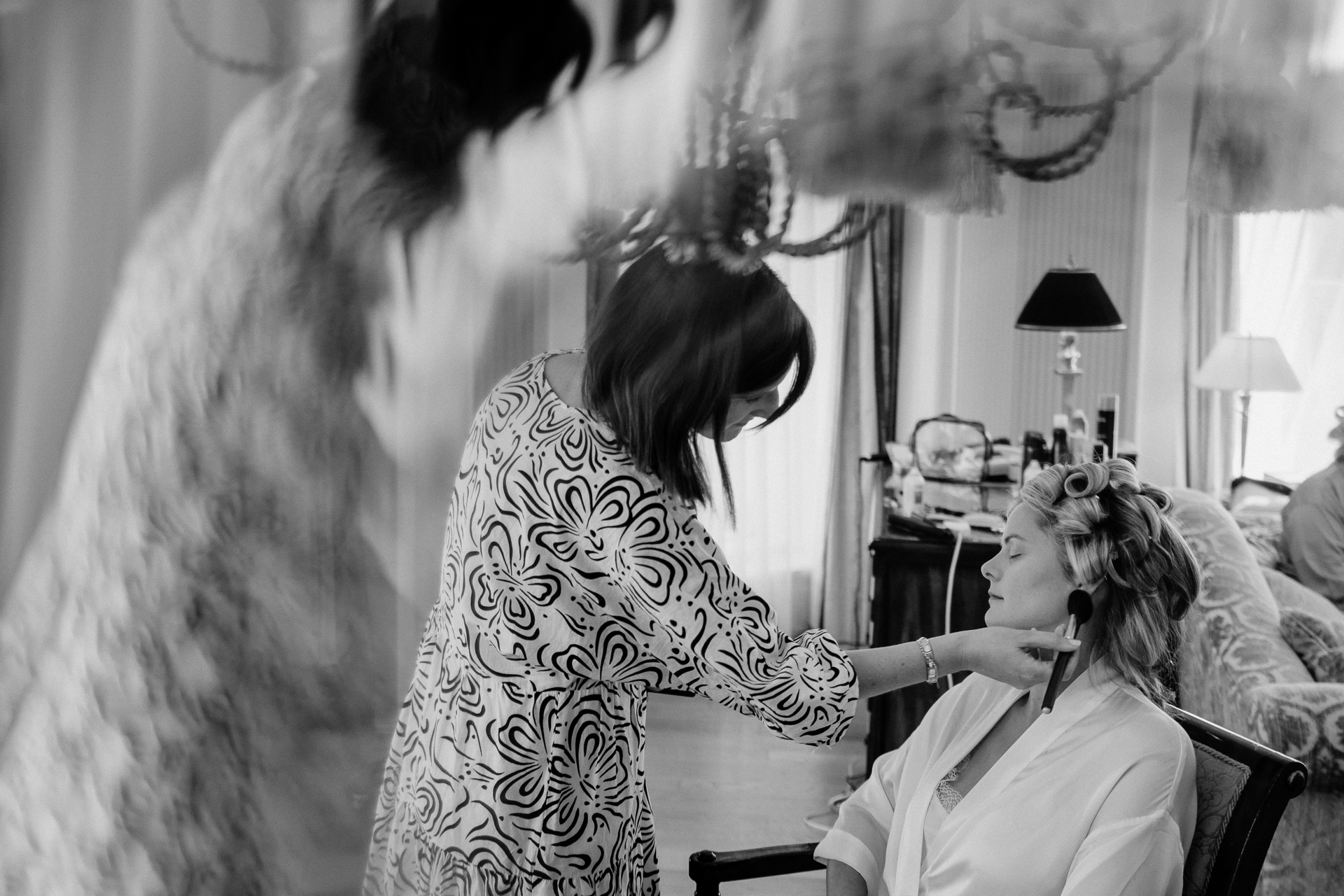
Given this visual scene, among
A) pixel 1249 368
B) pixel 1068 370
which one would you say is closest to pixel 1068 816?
pixel 1068 370

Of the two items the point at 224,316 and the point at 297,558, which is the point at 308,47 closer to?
the point at 224,316

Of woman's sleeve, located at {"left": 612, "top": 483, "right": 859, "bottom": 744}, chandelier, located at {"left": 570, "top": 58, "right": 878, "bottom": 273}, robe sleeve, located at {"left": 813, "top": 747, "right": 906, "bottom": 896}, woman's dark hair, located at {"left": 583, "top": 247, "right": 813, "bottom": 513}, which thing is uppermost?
chandelier, located at {"left": 570, "top": 58, "right": 878, "bottom": 273}

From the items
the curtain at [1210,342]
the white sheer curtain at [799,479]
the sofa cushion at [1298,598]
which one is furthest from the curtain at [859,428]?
the sofa cushion at [1298,598]

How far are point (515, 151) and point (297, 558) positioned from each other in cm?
25

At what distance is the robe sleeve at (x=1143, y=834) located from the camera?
1.10 m

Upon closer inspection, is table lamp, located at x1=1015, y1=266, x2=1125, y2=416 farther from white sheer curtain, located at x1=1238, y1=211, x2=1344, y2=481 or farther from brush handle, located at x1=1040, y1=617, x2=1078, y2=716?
brush handle, located at x1=1040, y1=617, x2=1078, y2=716

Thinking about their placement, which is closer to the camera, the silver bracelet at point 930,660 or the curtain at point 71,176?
the curtain at point 71,176

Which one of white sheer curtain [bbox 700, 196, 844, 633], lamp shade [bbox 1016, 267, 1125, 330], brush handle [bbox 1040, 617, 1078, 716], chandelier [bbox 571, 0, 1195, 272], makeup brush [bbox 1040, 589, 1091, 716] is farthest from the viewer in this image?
white sheer curtain [bbox 700, 196, 844, 633]

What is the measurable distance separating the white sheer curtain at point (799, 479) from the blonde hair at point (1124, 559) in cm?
299

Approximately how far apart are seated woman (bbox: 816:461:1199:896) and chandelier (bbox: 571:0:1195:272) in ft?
2.49

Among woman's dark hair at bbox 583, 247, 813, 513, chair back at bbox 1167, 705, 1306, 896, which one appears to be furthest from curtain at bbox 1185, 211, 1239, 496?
woman's dark hair at bbox 583, 247, 813, 513

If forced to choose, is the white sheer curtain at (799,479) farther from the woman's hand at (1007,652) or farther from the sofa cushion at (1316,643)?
the woman's hand at (1007,652)

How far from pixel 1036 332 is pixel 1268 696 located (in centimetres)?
329

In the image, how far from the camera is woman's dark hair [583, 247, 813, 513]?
81cm
